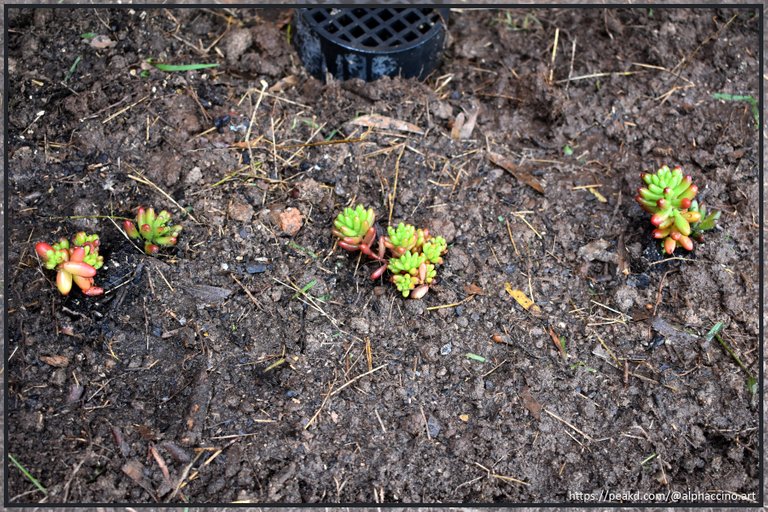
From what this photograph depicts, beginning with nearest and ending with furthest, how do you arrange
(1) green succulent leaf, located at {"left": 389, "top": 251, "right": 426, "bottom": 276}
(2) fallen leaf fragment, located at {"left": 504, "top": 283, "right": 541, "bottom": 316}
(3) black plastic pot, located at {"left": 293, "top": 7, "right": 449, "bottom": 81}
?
1. (1) green succulent leaf, located at {"left": 389, "top": 251, "right": 426, "bottom": 276}
2. (2) fallen leaf fragment, located at {"left": 504, "top": 283, "right": 541, "bottom": 316}
3. (3) black plastic pot, located at {"left": 293, "top": 7, "right": 449, "bottom": 81}

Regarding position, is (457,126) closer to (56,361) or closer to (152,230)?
(152,230)

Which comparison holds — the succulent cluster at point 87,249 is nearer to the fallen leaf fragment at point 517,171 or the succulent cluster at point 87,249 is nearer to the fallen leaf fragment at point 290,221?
the fallen leaf fragment at point 290,221

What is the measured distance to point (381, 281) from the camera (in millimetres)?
3307

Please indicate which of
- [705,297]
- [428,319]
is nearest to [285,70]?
[428,319]

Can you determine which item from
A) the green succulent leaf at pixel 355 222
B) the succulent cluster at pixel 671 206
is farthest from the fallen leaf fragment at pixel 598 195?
the green succulent leaf at pixel 355 222

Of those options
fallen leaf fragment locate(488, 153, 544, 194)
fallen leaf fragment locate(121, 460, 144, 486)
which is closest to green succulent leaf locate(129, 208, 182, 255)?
fallen leaf fragment locate(121, 460, 144, 486)

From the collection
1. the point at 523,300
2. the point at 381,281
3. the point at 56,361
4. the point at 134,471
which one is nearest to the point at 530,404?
the point at 523,300

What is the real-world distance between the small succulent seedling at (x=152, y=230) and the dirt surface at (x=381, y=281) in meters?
0.06

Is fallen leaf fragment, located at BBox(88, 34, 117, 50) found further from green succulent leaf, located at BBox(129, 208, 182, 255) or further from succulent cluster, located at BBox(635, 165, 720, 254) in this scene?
succulent cluster, located at BBox(635, 165, 720, 254)

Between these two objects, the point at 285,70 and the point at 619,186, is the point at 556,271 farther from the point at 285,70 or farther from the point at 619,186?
the point at 285,70

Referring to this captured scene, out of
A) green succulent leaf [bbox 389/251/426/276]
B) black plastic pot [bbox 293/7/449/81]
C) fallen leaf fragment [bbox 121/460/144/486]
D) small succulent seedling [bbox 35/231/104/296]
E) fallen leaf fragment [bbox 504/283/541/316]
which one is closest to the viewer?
fallen leaf fragment [bbox 121/460/144/486]

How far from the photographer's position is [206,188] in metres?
3.46

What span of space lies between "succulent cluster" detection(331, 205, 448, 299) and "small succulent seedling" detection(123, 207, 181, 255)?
2.47 ft

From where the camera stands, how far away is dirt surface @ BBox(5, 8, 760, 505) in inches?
116
